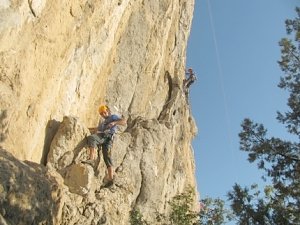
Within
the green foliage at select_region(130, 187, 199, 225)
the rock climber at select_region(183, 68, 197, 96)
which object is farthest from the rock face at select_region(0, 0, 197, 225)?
the rock climber at select_region(183, 68, 197, 96)

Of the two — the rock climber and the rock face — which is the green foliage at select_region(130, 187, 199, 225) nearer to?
the rock face

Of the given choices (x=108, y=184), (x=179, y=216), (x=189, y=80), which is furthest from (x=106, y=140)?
(x=189, y=80)

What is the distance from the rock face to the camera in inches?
440

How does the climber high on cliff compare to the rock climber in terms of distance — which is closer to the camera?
the climber high on cliff

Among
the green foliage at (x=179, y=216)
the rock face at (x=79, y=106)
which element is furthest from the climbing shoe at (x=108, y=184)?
the green foliage at (x=179, y=216)

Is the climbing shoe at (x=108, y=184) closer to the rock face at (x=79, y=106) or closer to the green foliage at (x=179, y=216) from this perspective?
the rock face at (x=79, y=106)

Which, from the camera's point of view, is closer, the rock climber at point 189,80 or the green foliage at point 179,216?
the green foliage at point 179,216

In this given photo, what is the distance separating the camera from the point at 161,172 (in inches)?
780

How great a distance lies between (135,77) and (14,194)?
12600 millimetres

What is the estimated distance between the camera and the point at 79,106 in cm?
1591

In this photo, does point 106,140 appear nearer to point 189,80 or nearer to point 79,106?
point 79,106

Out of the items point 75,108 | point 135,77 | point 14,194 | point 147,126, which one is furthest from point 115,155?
point 14,194

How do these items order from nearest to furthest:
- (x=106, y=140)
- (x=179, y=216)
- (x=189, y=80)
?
(x=179, y=216) → (x=106, y=140) → (x=189, y=80)

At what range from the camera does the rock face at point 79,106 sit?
11172 millimetres
